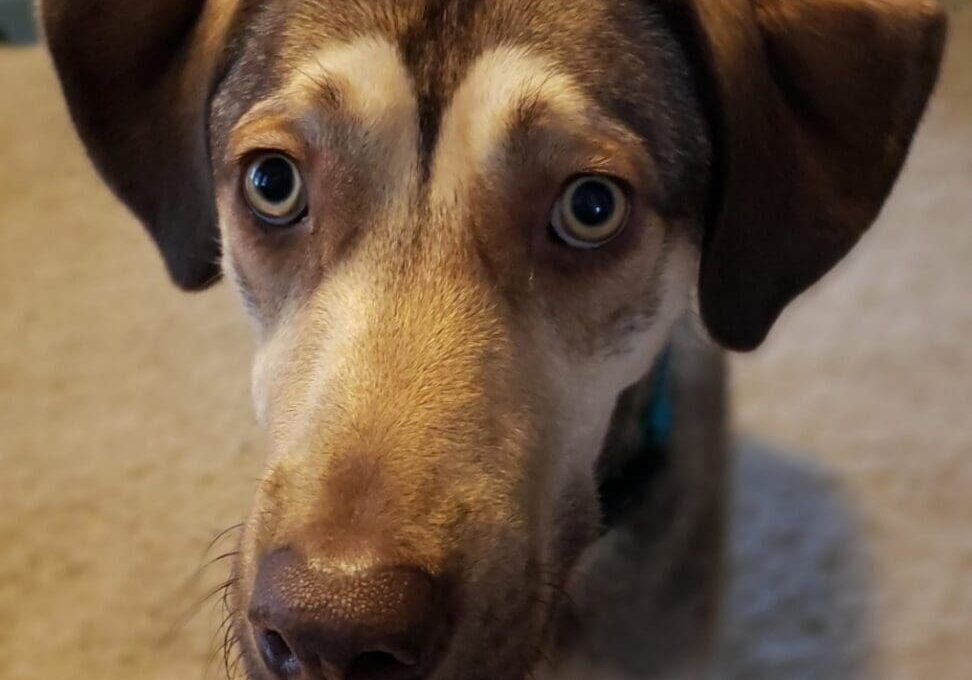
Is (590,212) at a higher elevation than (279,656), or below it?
higher

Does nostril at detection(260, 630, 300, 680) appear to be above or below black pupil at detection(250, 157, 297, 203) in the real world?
below

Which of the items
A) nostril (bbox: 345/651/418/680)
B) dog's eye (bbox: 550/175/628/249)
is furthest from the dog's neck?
nostril (bbox: 345/651/418/680)

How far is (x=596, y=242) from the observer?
4.42ft

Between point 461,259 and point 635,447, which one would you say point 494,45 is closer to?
point 461,259

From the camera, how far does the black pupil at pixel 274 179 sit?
1.36m

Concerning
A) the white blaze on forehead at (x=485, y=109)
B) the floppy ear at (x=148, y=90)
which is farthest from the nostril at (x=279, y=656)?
the floppy ear at (x=148, y=90)

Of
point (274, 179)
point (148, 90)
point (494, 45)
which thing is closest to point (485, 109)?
point (494, 45)

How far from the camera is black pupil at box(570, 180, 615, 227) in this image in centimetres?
132

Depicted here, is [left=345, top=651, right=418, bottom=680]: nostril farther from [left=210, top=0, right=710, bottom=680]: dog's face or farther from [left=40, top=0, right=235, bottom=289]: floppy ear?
[left=40, top=0, right=235, bottom=289]: floppy ear

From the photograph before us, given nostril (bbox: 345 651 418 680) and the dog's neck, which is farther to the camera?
the dog's neck

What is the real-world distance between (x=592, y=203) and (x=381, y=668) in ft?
1.88

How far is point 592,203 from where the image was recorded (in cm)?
133

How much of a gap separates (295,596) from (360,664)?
3.6 inches

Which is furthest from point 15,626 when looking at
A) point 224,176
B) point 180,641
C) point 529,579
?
point 529,579
